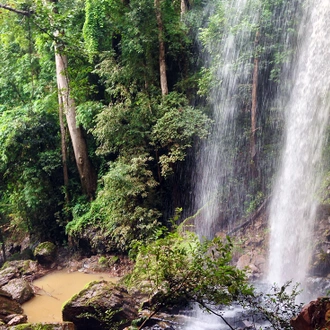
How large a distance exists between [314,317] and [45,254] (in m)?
10.1

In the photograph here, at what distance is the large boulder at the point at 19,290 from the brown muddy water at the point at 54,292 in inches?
5.4

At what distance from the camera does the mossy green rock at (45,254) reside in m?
11.9

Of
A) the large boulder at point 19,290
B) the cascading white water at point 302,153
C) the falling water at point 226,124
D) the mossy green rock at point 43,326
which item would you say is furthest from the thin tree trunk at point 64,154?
the mossy green rock at point 43,326

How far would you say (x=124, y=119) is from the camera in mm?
10781

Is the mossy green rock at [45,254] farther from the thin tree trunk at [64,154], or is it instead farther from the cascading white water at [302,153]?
the cascading white water at [302,153]

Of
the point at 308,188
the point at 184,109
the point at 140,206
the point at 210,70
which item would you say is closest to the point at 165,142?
the point at 184,109

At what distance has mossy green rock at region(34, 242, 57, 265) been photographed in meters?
11.9

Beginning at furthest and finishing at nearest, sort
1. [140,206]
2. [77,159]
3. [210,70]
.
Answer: [77,159] < [210,70] < [140,206]

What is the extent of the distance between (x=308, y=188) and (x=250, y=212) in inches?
80.4

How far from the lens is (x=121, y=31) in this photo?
1220cm

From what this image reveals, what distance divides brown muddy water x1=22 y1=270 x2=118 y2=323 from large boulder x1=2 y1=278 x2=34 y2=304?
0.14 metres

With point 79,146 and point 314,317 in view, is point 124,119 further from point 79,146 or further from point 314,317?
point 314,317

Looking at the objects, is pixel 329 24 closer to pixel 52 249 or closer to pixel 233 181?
pixel 233 181

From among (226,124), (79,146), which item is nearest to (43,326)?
(226,124)
